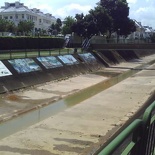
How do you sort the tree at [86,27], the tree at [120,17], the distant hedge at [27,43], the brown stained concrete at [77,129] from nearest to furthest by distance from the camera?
the brown stained concrete at [77,129], the distant hedge at [27,43], the tree at [86,27], the tree at [120,17]

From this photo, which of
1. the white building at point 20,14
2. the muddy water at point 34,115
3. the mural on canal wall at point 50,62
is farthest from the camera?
the white building at point 20,14

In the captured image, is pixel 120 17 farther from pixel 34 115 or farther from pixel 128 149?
pixel 128 149

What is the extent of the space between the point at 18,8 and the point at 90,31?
8965 cm

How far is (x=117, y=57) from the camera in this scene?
65250mm

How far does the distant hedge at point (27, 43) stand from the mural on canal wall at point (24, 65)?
10.6 m

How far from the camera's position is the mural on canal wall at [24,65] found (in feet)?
100

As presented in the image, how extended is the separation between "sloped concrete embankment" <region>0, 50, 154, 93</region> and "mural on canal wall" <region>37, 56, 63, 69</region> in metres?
0.51

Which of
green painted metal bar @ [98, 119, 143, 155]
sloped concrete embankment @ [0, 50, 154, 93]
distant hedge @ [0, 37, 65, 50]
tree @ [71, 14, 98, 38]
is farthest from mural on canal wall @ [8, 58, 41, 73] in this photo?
tree @ [71, 14, 98, 38]

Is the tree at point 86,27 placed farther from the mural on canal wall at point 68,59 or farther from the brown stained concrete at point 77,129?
the brown stained concrete at point 77,129

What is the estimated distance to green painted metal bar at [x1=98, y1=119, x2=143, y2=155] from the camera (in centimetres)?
314

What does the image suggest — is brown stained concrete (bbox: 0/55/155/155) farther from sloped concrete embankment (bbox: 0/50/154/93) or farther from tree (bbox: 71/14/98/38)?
tree (bbox: 71/14/98/38)

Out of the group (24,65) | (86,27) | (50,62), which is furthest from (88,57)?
(24,65)

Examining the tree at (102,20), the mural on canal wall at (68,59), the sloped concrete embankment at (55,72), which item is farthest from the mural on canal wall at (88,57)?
the tree at (102,20)

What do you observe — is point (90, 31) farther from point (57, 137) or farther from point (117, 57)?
point (57, 137)
